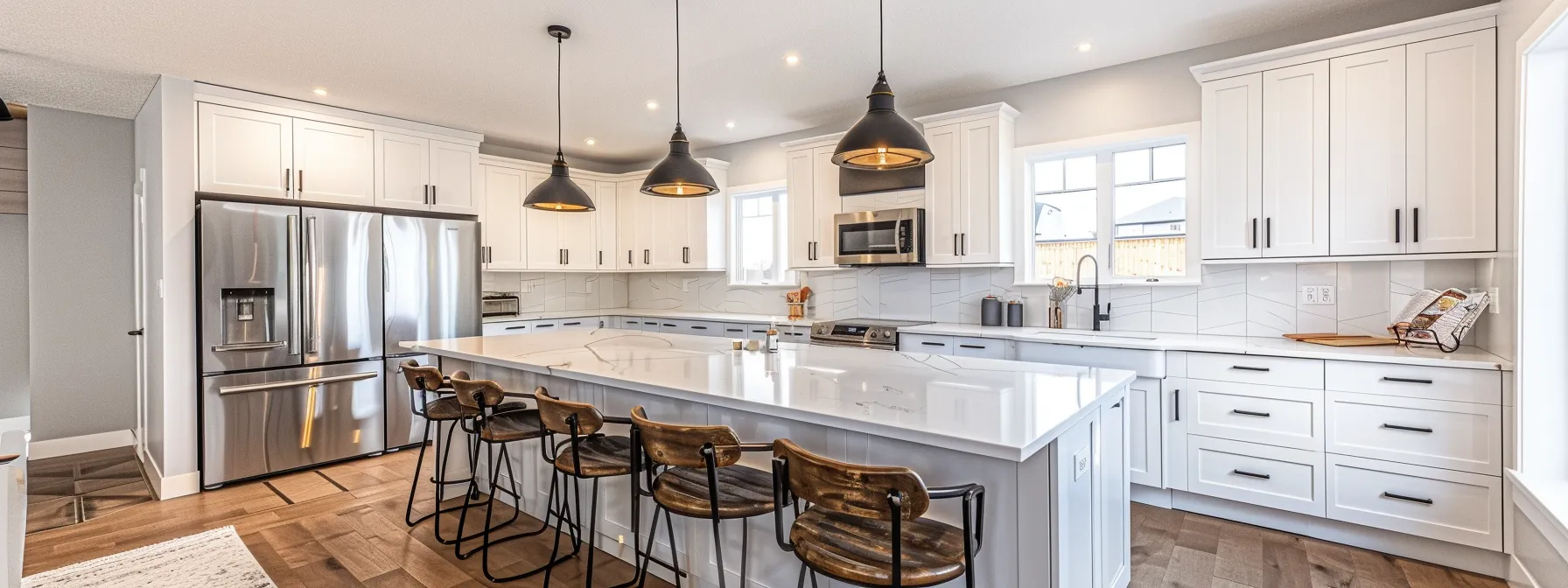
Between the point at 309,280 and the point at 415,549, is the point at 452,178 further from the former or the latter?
the point at 415,549

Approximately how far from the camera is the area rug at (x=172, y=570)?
8.76 ft

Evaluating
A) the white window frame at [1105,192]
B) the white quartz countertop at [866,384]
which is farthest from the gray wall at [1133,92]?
the white quartz countertop at [866,384]

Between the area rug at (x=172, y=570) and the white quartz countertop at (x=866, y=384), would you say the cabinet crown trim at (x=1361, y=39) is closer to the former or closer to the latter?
the white quartz countertop at (x=866, y=384)

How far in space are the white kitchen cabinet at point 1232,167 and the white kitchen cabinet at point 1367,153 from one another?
0.94ft

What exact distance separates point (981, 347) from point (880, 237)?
3.63 feet

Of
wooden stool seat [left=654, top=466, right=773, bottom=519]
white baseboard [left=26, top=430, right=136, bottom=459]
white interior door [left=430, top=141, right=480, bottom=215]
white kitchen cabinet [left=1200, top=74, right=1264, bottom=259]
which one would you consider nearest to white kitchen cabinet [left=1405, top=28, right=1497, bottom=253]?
white kitchen cabinet [left=1200, top=74, right=1264, bottom=259]

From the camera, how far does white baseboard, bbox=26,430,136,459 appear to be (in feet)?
14.8

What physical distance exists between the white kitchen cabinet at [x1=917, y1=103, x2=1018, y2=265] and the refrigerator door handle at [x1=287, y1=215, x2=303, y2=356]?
4.02 m

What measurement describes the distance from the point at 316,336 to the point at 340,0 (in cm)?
232

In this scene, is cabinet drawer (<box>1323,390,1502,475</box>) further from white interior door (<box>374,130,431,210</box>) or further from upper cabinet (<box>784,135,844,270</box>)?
white interior door (<box>374,130,431,210</box>)

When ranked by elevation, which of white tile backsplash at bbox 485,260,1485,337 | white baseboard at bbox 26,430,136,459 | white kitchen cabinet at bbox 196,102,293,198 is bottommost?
white baseboard at bbox 26,430,136,459

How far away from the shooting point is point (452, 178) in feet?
17.0

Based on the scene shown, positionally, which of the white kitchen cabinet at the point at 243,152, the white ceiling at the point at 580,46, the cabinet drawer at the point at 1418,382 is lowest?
the cabinet drawer at the point at 1418,382

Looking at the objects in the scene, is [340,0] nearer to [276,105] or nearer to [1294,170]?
[276,105]
